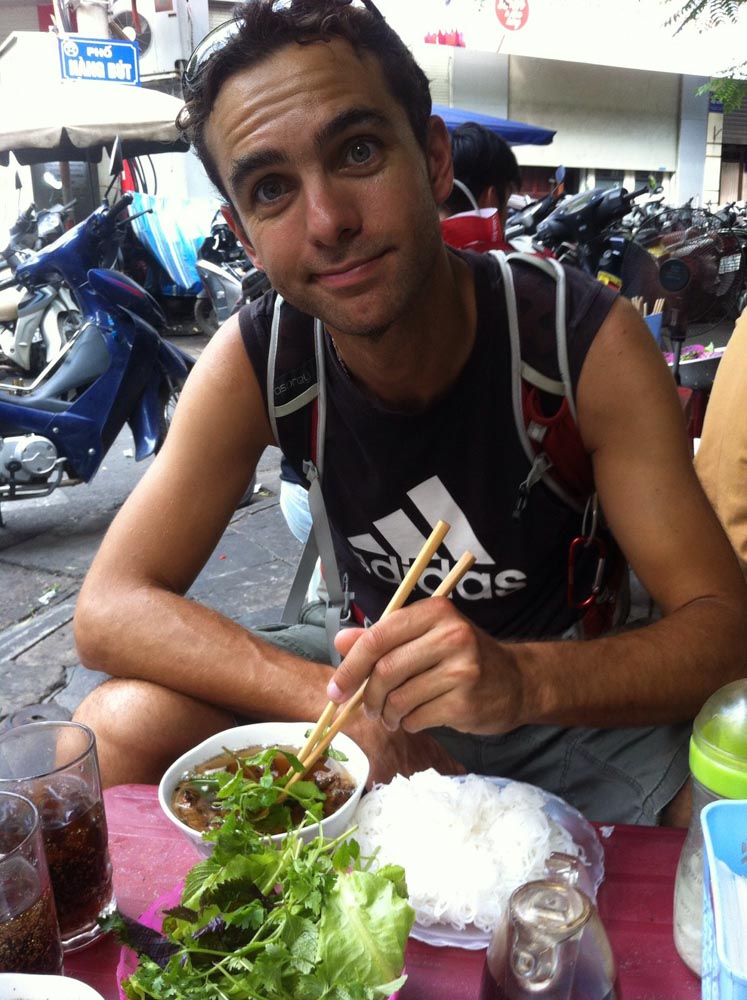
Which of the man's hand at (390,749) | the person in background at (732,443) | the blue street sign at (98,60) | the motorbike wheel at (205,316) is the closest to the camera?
the man's hand at (390,749)

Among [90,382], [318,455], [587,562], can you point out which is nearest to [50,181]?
[90,382]

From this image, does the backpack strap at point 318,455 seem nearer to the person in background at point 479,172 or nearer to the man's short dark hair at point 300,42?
the man's short dark hair at point 300,42

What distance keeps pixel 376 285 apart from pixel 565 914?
1.29 meters

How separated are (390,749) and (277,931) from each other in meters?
0.63

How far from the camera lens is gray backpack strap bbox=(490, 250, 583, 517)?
1847 mm

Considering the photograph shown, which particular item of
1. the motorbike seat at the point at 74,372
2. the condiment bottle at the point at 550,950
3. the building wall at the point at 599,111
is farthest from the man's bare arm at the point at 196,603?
the building wall at the point at 599,111

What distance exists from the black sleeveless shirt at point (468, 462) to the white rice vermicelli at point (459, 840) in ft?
2.64

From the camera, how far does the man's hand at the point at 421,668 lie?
123cm

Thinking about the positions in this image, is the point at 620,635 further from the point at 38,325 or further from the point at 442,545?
the point at 38,325

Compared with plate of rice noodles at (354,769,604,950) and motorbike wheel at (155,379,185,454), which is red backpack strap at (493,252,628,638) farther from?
motorbike wheel at (155,379,185,454)

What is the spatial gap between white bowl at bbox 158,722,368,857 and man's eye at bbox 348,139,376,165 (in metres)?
1.13

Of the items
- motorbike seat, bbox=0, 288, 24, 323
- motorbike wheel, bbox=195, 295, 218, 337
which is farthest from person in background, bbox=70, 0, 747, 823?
motorbike wheel, bbox=195, 295, 218, 337

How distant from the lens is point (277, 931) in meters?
0.88

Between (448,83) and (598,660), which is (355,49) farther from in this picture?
(448,83)
